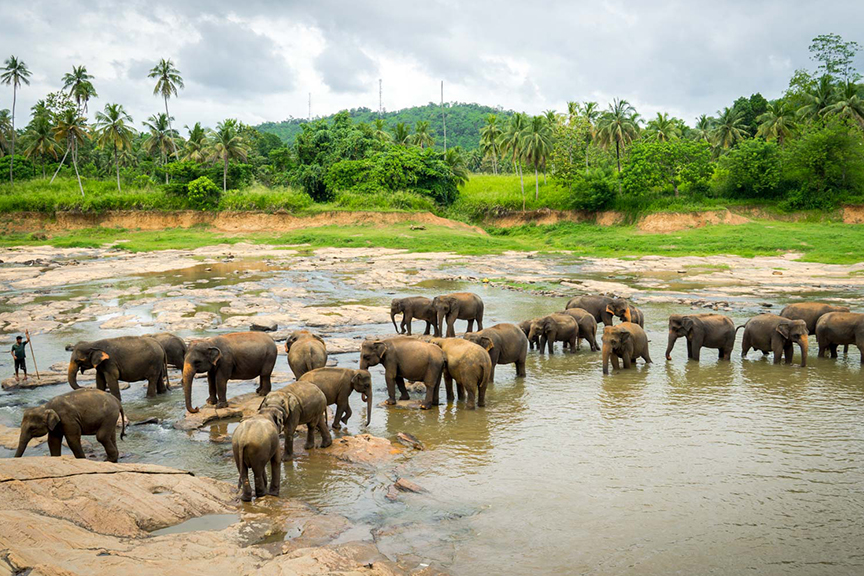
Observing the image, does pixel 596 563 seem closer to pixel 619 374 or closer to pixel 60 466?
pixel 60 466

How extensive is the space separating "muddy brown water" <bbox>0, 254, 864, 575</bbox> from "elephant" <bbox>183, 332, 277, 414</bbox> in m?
0.83

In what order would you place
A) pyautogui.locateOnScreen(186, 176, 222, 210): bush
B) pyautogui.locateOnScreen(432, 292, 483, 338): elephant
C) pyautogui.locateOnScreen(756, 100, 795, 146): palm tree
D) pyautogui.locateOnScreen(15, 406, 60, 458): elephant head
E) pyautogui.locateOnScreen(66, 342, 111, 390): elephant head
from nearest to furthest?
1. pyautogui.locateOnScreen(15, 406, 60, 458): elephant head
2. pyautogui.locateOnScreen(66, 342, 111, 390): elephant head
3. pyautogui.locateOnScreen(432, 292, 483, 338): elephant
4. pyautogui.locateOnScreen(186, 176, 222, 210): bush
5. pyautogui.locateOnScreen(756, 100, 795, 146): palm tree

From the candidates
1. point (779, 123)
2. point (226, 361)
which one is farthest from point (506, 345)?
point (779, 123)

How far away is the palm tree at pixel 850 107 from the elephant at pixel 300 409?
6273cm

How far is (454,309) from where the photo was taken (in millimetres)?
18562

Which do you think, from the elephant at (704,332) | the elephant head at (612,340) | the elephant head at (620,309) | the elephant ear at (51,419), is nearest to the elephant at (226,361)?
the elephant ear at (51,419)

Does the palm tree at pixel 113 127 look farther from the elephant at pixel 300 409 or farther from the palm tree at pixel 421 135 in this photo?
the elephant at pixel 300 409

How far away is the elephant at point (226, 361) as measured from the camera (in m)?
11.7

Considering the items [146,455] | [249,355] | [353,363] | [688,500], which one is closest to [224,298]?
[353,363]

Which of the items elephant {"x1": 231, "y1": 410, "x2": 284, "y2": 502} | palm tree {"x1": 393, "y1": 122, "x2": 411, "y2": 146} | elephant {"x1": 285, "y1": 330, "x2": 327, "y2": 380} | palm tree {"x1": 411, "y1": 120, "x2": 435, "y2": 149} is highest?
palm tree {"x1": 411, "y1": 120, "x2": 435, "y2": 149}

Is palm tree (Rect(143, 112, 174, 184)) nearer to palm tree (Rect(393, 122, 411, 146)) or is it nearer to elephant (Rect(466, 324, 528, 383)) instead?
palm tree (Rect(393, 122, 411, 146))

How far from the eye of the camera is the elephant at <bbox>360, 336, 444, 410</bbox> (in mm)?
12180

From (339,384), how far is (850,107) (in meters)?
63.9

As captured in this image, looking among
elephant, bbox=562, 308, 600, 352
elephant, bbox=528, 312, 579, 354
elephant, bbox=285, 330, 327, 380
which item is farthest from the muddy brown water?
elephant, bbox=562, 308, 600, 352
